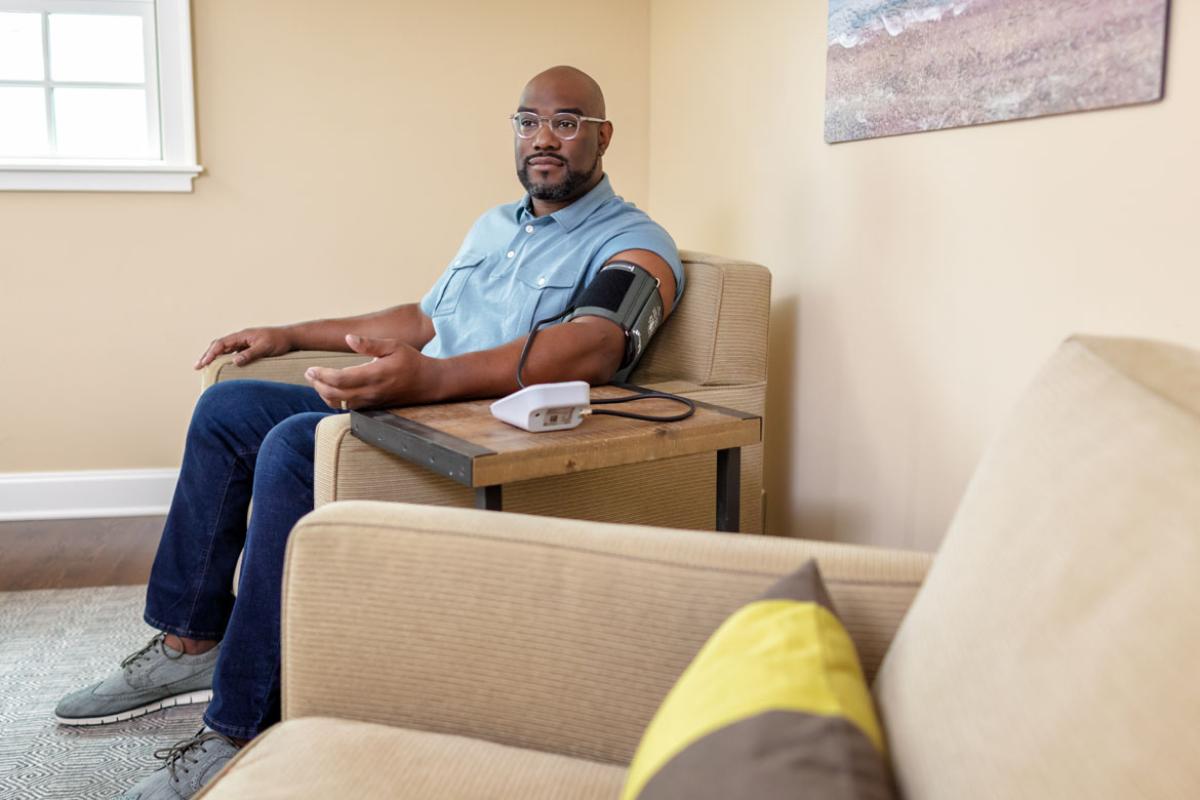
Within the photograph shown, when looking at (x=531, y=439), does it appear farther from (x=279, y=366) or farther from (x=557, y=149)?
(x=279, y=366)

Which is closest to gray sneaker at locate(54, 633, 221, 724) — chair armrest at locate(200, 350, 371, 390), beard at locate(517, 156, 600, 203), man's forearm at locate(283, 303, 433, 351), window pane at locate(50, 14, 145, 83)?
chair armrest at locate(200, 350, 371, 390)

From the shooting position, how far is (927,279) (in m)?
1.73

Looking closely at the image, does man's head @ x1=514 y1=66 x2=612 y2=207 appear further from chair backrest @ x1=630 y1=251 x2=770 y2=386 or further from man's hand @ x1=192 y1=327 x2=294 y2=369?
man's hand @ x1=192 y1=327 x2=294 y2=369

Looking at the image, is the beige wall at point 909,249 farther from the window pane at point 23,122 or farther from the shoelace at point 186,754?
the window pane at point 23,122

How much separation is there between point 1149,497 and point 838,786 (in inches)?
9.6

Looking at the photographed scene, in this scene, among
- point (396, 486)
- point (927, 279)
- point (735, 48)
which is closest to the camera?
point (396, 486)

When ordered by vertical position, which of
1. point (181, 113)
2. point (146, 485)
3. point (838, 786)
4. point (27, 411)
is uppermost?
point (181, 113)

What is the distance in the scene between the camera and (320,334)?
2.24 metres

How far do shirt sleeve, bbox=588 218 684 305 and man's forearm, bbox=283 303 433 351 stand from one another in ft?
1.96

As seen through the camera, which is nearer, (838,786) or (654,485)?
(838,786)

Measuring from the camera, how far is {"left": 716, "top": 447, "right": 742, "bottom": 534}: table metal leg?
1.56 m

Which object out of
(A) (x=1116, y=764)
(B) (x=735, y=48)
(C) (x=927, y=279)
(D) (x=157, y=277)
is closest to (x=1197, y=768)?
(A) (x=1116, y=764)

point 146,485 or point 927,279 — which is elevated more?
point 927,279

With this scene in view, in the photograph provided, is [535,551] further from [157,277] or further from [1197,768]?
[157,277]
